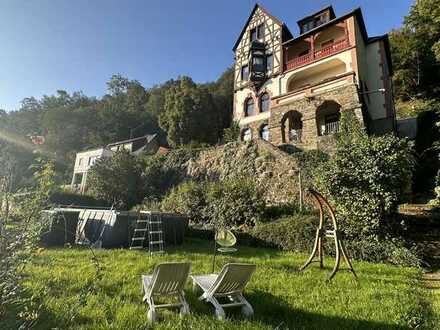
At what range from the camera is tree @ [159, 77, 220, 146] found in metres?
26.0

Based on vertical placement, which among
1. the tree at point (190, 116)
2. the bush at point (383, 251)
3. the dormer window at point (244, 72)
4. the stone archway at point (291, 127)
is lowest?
the bush at point (383, 251)

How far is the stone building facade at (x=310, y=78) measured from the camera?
17.5 metres

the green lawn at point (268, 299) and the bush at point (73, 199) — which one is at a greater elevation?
the bush at point (73, 199)

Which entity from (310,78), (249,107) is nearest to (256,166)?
(249,107)

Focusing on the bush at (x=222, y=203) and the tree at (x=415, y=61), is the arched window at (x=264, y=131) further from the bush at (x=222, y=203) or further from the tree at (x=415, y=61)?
the tree at (x=415, y=61)

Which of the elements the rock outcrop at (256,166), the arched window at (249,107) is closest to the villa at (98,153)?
the arched window at (249,107)

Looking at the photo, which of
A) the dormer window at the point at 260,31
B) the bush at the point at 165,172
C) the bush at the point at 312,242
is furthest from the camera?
the dormer window at the point at 260,31

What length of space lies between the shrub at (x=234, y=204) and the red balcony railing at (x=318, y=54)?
12.4m

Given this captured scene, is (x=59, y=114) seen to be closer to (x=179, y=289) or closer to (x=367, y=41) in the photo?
(x=367, y=41)

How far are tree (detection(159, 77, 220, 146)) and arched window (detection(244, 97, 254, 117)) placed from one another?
12.7 ft

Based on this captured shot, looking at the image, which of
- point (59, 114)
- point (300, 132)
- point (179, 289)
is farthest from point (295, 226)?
point (59, 114)

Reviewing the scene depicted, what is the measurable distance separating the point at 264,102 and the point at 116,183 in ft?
A: 45.2

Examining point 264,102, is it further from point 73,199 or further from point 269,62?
point 73,199

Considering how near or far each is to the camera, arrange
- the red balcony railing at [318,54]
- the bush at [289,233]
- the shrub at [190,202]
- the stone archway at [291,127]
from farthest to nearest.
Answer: the red balcony railing at [318,54] → the stone archway at [291,127] → the shrub at [190,202] → the bush at [289,233]
